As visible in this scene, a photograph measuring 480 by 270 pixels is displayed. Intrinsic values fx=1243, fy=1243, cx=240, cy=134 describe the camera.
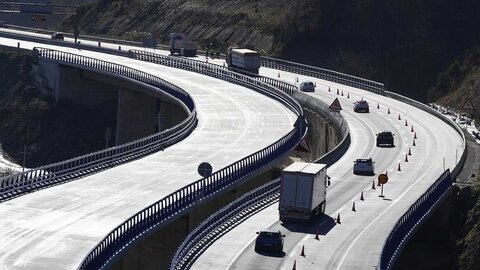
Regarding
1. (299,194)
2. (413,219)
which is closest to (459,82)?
(413,219)

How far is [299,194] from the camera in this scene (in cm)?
6075

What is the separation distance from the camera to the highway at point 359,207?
53.8 meters

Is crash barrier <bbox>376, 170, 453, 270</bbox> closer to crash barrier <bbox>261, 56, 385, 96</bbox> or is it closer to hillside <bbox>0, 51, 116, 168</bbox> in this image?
crash barrier <bbox>261, 56, 385, 96</bbox>

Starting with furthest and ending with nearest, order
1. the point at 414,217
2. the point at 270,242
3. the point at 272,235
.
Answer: the point at 414,217, the point at 272,235, the point at 270,242

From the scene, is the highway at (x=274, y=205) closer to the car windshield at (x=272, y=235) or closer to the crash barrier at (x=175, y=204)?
the car windshield at (x=272, y=235)

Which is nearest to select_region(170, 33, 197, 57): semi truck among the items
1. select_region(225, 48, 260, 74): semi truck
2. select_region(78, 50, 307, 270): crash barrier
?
select_region(225, 48, 260, 74): semi truck

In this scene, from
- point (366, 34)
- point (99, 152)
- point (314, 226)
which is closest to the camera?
point (314, 226)

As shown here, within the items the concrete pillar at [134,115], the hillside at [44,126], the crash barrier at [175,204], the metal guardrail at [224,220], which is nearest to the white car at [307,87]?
the concrete pillar at [134,115]

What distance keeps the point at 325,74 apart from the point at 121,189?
76.6 meters

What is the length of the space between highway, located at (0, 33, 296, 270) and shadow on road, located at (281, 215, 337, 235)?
8098mm

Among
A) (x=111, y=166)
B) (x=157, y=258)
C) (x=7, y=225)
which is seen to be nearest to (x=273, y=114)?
(x=111, y=166)

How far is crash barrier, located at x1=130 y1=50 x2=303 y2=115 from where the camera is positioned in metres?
120

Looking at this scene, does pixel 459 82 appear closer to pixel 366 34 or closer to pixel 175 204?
pixel 366 34

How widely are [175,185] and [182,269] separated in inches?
869
